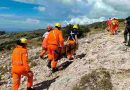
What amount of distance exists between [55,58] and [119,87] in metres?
4.92

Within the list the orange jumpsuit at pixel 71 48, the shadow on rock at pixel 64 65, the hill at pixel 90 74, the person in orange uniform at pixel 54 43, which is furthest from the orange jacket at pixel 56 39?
the orange jumpsuit at pixel 71 48

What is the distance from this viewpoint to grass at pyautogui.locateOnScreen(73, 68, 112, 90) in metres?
14.7

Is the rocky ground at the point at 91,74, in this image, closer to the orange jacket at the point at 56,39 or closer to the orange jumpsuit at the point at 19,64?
the orange jacket at the point at 56,39

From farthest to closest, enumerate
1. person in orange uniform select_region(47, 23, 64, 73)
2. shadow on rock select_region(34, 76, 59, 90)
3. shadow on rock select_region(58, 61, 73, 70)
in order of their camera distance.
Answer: shadow on rock select_region(58, 61, 73, 70)
person in orange uniform select_region(47, 23, 64, 73)
shadow on rock select_region(34, 76, 59, 90)

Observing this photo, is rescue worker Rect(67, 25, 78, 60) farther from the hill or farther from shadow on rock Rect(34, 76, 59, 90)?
shadow on rock Rect(34, 76, 59, 90)

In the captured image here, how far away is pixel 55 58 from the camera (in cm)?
1862

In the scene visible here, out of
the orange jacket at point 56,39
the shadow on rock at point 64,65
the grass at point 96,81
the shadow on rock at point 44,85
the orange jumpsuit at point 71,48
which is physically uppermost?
the orange jacket at point 56,39

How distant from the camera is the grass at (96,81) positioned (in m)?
14.7

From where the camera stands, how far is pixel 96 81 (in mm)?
15055

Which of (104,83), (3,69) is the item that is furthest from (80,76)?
(3,69)

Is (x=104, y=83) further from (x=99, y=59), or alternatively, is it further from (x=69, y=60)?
(x=69, y=60)

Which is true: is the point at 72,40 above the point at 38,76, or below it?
above

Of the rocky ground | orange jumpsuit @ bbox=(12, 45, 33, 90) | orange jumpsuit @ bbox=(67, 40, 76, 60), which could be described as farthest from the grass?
orange jumpsuit @ bbox=(67, 40, 76, 60)

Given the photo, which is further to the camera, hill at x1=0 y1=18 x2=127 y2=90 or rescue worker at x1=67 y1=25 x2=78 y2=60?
rescue worker at x1=67 y1=25 x2=78 y2=60
